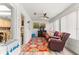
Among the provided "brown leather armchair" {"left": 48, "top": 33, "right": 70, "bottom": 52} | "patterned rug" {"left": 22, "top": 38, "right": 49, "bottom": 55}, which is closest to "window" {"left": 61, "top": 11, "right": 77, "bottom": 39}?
"brown leather armchair" {"left": 48, "top": 33, "right": 70, "bottom": 52}

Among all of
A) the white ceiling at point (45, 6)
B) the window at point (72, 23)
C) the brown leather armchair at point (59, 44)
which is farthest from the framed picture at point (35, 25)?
the brown leather armchair at point (59, 44)

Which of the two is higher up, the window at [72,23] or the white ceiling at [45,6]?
the white ceiling at [45,6]

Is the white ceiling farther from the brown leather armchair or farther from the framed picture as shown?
the framed picture

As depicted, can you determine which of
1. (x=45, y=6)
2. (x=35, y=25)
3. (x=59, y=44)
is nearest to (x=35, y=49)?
(x=59, y=44)

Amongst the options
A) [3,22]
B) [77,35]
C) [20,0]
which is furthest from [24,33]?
[20,0]

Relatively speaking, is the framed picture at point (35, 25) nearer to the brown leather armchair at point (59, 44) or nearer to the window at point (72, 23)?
the window at point (72, 23)

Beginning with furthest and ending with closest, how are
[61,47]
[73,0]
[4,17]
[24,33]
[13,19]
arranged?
[4,17] < [24,33] < [61,47] < [13,19] < [73,0]

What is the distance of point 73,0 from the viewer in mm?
A: 2828

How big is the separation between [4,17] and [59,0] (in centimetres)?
628

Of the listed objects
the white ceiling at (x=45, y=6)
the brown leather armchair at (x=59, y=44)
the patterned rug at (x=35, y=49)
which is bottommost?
the patterned rug at (x=35, y=49)

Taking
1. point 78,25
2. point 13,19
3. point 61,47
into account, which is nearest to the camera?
point 13,19

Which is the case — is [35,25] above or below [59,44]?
above

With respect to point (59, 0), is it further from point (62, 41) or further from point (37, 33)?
point (37, 33)

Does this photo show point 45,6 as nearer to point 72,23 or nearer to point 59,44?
point 72,23
